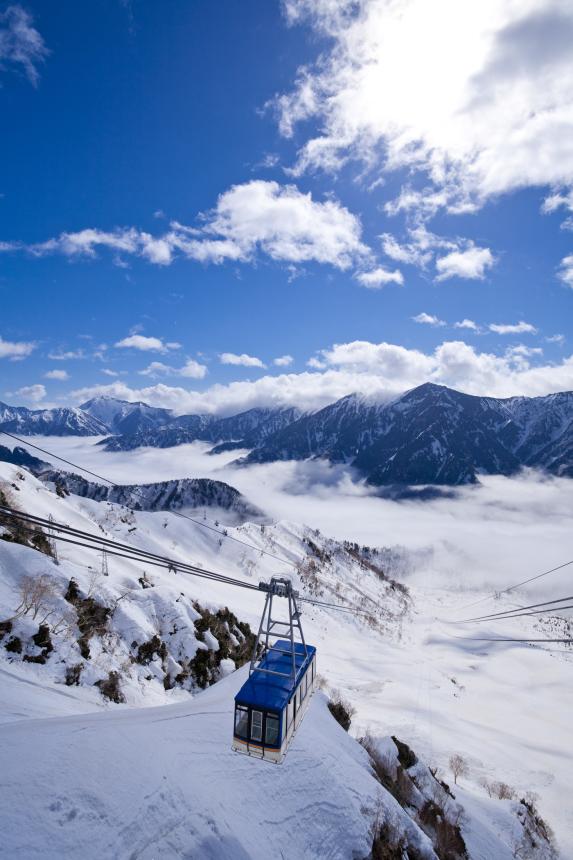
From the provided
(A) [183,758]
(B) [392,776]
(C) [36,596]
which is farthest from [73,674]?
(B) [392,776]

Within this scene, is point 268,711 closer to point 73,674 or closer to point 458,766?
point 73,674

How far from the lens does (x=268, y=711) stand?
1775 centimetres

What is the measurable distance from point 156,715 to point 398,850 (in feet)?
46.6

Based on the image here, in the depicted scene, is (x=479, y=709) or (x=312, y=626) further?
(x=312, y=626)

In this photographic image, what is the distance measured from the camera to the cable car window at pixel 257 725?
18.0 meters

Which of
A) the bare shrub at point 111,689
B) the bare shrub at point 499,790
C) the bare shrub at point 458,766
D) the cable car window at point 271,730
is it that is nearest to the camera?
the cable car window at point 271,730

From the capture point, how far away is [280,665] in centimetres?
2086

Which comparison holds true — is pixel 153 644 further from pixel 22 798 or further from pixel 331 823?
pixel 22 798

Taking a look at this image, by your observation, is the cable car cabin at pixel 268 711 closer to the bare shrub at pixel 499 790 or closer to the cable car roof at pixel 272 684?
the cable car roof at pixel 272 684

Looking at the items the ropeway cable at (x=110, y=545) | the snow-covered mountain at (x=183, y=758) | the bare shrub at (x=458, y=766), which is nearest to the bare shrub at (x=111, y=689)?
the snow-covered mountain at (x=183, y=758)

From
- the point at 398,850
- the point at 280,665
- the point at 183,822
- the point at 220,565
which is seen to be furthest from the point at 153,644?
the point at 220,565

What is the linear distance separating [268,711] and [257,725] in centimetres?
106

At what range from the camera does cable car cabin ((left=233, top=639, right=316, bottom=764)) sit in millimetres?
17828

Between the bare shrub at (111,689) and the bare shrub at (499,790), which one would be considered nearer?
the bare shrub at (111,689)
